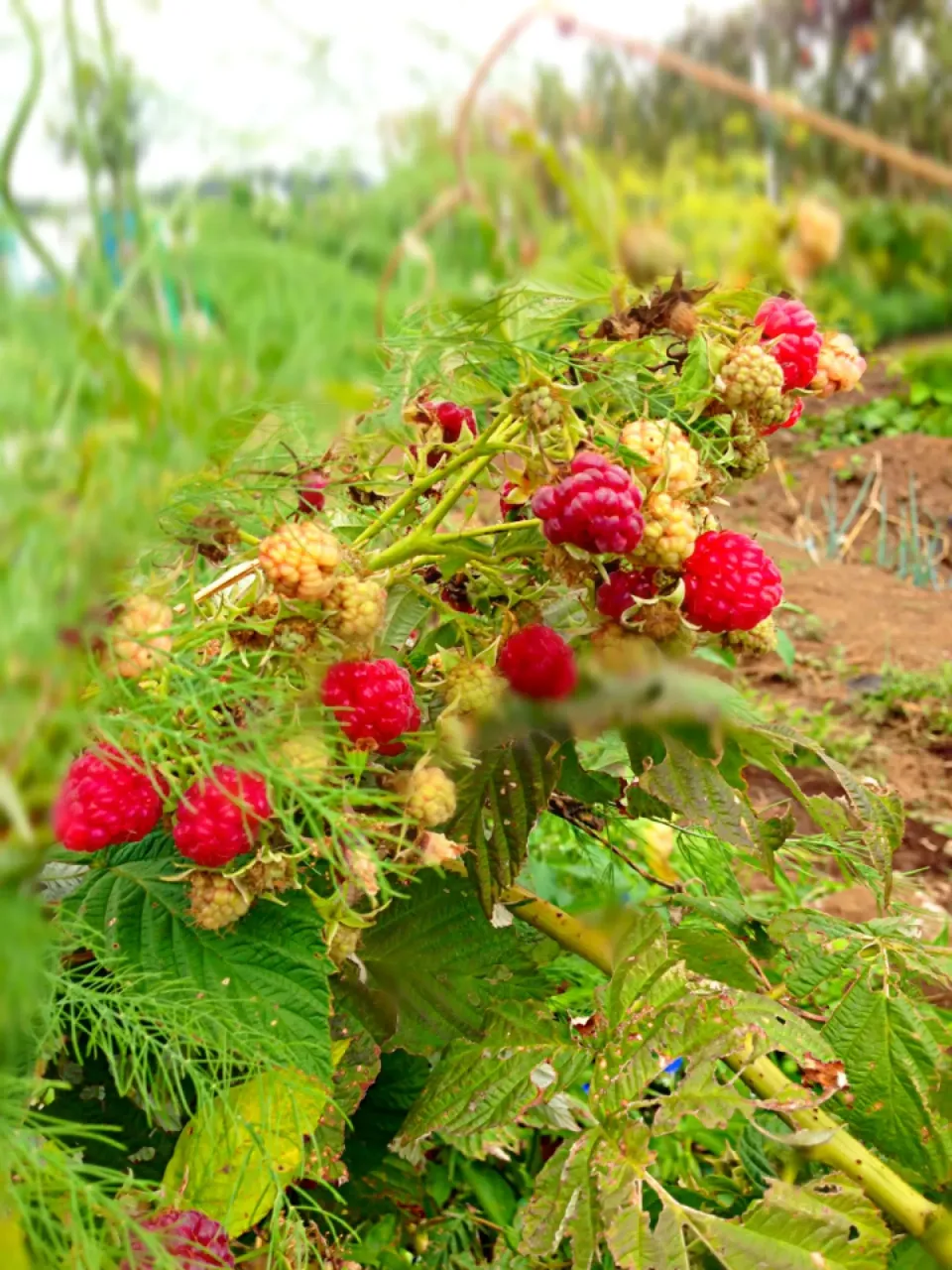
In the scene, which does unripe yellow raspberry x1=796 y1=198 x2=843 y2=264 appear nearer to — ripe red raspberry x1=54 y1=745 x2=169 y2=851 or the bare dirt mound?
ripe red raspberry x1=54 y1=745 x2=169 y2=851

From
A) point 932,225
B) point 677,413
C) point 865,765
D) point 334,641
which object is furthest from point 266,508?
point 865,765

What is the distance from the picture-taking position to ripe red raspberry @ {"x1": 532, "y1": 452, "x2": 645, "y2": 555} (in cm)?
46

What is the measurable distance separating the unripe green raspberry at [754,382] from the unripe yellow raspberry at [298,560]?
20 cm

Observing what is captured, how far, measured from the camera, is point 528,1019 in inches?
28.7

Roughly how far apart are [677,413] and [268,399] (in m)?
0.28

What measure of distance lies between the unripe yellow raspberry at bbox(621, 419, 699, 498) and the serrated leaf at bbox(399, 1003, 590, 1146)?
390mm

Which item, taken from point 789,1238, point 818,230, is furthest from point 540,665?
point 789,1238

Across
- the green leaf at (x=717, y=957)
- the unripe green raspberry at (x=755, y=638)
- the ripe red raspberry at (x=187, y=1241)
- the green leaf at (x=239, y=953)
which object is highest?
the unripe green raspberry at (x=755, y=638)

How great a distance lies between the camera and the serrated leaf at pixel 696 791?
668 mm

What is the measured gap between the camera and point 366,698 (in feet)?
1.71

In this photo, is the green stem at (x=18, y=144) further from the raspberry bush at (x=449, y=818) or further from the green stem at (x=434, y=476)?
the green stem at (x=434, y=476)

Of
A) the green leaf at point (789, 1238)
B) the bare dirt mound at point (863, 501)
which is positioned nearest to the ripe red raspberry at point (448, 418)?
the green leaf at point (789, 1238)

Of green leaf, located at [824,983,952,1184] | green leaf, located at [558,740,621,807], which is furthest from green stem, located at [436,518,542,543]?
green leaf, located at [824,983,952,1184]

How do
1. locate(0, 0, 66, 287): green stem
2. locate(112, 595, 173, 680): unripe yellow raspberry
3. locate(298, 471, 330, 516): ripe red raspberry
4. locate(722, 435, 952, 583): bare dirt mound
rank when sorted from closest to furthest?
1. locate(0, 0, 66, 287): green stem
2. locate(112, 595, 173, 680): unripe yellow raspberry
3. locate(298, 471, 330, 516): ripe red raspberry
4. locate(722, 435, 952, 583): bare dirt mound
